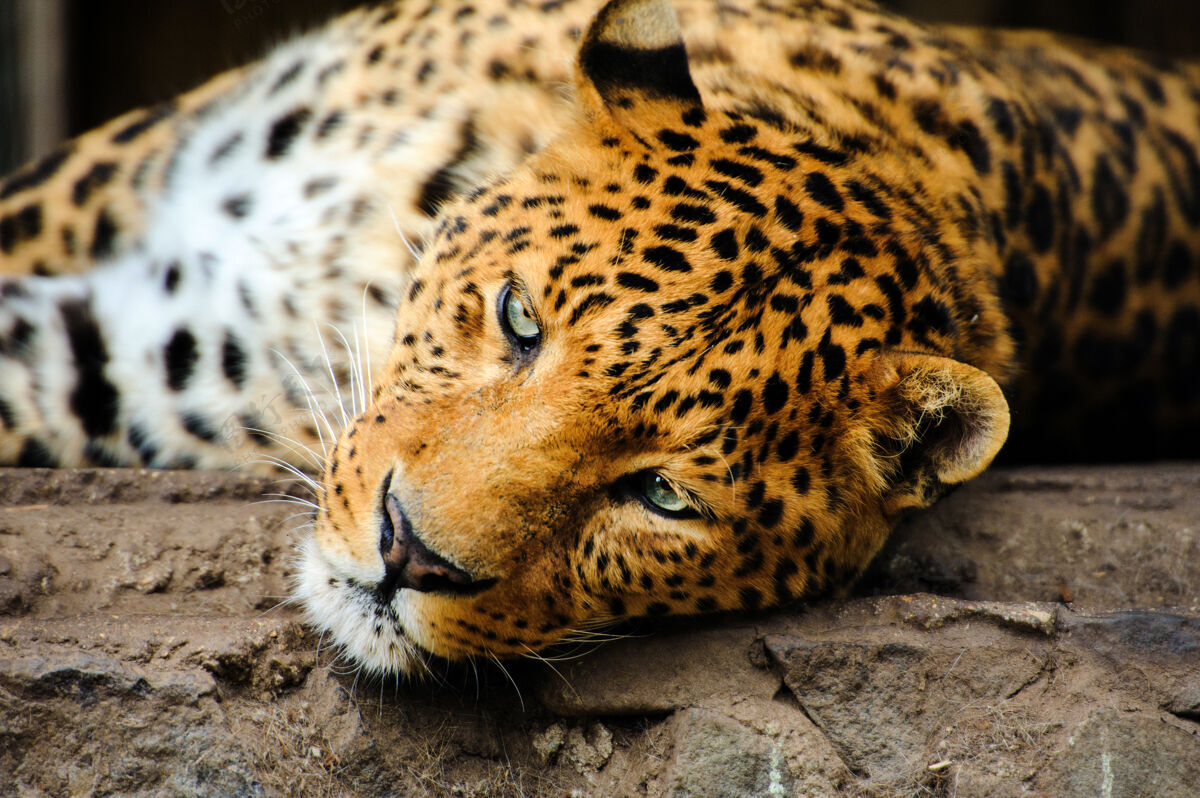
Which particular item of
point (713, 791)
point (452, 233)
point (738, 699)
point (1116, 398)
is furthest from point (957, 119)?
point (713, 791)

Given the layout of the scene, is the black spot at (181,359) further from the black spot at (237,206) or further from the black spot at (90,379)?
the black spot at (237,206)

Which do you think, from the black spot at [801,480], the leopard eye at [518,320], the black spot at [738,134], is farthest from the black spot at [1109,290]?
the leopard eye at [518,320]

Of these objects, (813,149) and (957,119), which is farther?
(957,119)

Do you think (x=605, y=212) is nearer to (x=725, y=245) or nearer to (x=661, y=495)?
(x=725, y=245)

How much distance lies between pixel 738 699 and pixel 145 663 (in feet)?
5.48

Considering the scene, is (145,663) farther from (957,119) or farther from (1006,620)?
(957,119)

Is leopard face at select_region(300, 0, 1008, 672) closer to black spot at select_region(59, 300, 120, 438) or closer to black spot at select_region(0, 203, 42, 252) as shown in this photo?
black spot at select_region(59, 300, 120, 438)

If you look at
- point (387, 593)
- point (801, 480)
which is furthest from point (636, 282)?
point (387, 593)

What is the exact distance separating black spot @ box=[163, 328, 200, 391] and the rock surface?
2.86 feet

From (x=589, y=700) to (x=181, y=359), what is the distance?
2.19m

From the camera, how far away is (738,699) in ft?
11.3

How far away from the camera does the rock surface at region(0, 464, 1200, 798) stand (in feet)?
10.4

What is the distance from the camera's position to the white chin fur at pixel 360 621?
324 cm

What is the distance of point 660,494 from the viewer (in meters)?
3.30
